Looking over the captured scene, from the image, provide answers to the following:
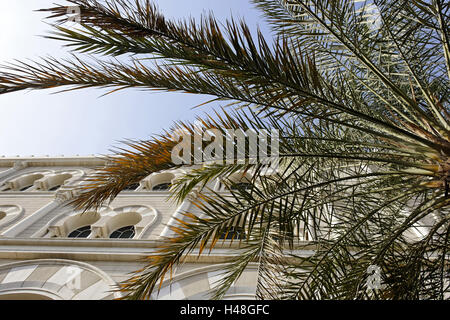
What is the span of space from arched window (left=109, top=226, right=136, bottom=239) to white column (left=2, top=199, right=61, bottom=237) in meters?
2.46

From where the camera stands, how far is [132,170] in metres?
2.76

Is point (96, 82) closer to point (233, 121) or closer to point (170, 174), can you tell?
point (233, 121)

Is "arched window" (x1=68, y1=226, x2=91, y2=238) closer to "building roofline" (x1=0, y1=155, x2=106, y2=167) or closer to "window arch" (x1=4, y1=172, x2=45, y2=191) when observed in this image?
"building roofline" (x1=0, y1=155, x2=106, y2=167)

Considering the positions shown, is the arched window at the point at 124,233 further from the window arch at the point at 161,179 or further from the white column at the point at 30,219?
the white column at the point at 30,219

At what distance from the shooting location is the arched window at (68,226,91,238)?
25.7 ft

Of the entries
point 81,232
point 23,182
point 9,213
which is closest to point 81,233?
point 81,232

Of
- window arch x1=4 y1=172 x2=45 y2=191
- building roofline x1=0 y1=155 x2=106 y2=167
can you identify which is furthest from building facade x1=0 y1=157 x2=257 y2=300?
building roofline x1=0 y1=155 x2=106 y2=167

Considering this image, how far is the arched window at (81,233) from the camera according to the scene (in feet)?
25.7

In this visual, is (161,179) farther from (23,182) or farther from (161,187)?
(23,182)
